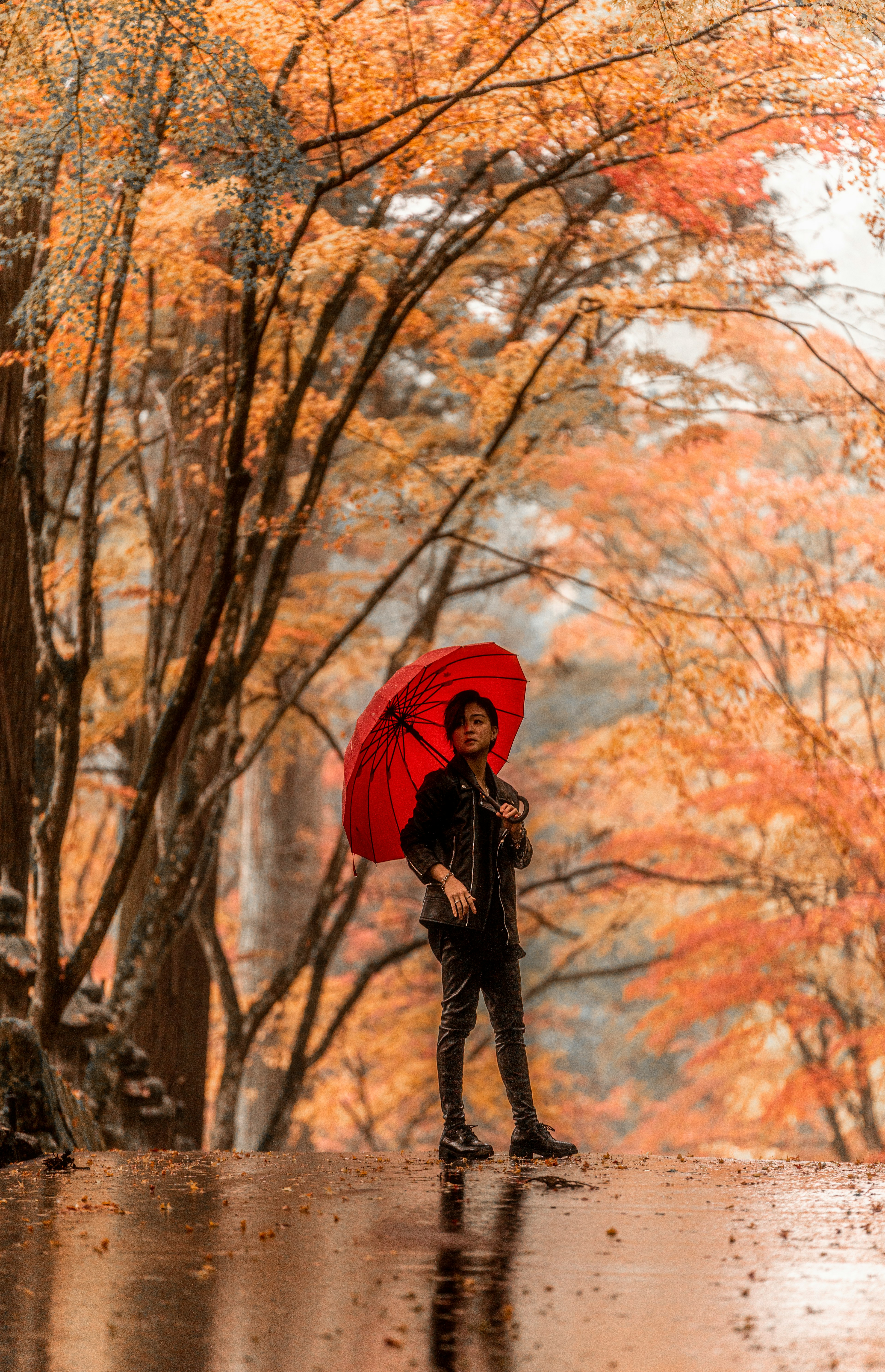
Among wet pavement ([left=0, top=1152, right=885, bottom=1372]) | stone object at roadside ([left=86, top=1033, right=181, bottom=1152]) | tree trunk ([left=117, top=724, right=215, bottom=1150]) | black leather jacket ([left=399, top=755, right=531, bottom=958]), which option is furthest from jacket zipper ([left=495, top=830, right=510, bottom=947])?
tree trunk ([left=117, top=724, right=215, bottom=1150])

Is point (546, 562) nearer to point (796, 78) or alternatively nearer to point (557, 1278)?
point (796, 78)

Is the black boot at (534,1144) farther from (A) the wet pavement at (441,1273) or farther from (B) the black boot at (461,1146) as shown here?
(A) the wet pavement at (441,1273)

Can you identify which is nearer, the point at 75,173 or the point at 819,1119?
the point at 75,173

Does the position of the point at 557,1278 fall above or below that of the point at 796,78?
below

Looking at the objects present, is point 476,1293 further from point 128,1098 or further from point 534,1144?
point 128,1098

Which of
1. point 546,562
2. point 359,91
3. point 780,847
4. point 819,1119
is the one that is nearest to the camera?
point 359,91

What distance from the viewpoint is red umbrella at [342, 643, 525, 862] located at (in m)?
4.40

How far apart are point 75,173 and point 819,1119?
1746 centimetres

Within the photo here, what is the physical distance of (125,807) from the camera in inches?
379

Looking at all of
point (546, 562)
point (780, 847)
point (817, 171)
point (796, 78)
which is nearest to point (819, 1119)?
point (780, 847)

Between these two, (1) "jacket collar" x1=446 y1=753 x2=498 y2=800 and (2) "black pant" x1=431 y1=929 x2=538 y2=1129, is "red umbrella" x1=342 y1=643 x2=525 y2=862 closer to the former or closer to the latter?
(1) "jacket collar" x1=446 y1=753 x2=498 y2=800

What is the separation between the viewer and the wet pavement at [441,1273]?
2.07 meters

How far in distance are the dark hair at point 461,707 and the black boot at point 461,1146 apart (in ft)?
4.60

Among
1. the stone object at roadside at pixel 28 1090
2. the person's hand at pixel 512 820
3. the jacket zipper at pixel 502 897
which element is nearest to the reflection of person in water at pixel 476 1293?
the jacket zipper at pixel 502 897
